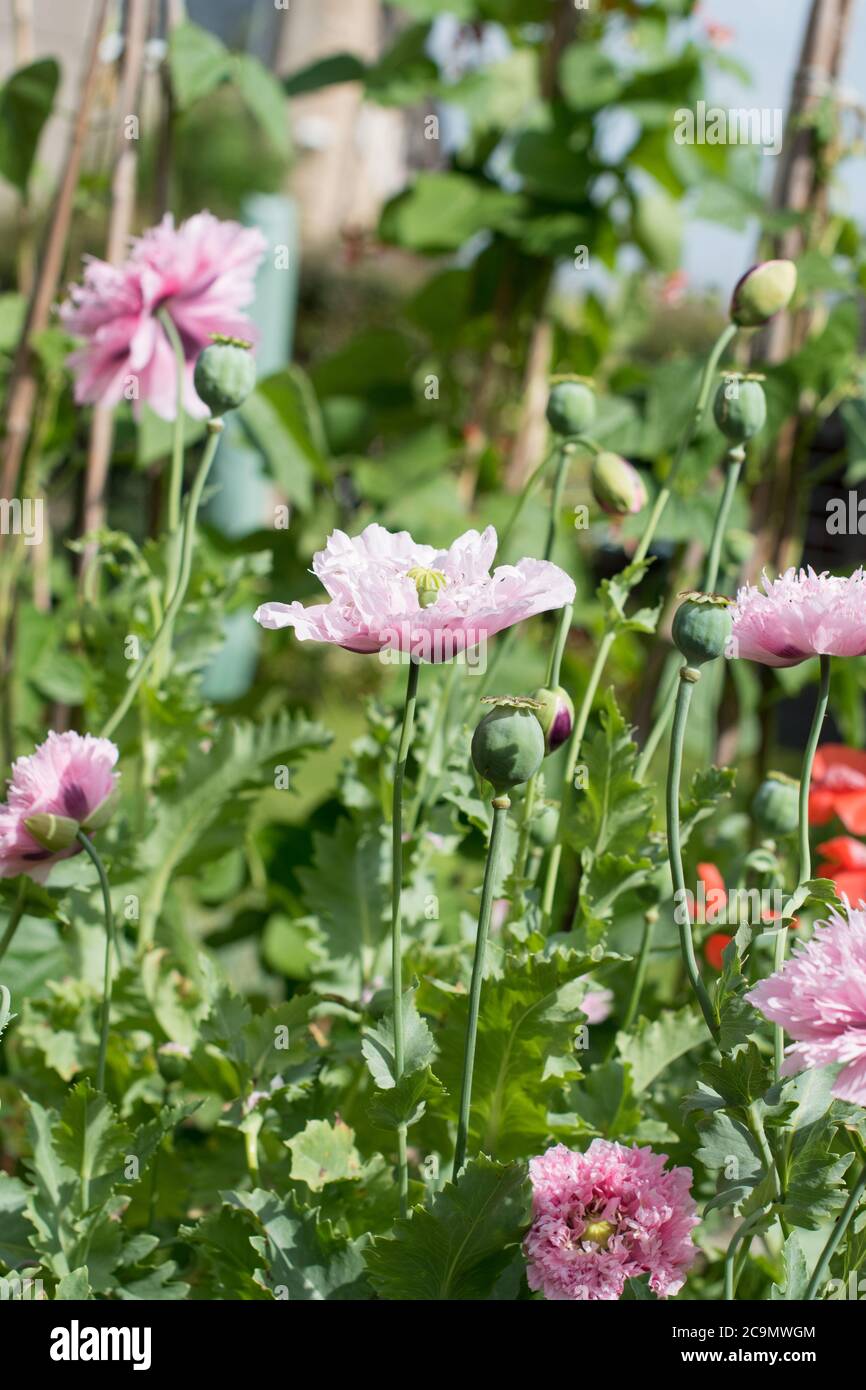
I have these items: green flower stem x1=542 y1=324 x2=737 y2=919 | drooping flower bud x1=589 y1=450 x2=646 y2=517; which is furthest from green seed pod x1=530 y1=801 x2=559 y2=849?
drooping flower bud x1=589 y1=450 x2=646 y2=517

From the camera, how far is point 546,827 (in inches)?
29.9

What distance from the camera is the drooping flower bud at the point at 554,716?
25.0 inches

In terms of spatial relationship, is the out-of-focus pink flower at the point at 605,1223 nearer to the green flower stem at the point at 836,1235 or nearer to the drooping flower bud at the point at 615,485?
the green flower stem at the point at 836,1235

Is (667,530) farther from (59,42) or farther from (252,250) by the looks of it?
(59,42)

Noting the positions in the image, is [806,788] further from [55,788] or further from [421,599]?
[55,788]

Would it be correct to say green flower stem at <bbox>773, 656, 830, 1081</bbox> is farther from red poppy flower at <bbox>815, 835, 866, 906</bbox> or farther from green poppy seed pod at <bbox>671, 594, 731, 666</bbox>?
red poppy flower at <bbox>815, 835, 866, 906</bbox>

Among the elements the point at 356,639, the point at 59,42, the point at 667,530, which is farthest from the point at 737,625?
the point at 59,42

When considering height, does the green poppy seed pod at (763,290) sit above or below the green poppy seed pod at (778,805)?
above

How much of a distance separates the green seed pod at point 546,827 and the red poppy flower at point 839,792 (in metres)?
0.22

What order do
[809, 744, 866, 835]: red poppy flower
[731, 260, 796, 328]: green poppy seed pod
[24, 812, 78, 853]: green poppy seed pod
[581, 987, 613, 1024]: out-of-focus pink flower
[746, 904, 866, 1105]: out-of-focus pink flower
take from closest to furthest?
1. [746, 904, 866, 1105]: out-of-focus pink flower
2. [24, 812, 78, 853]: green poppy seed pod
3. [731, 260, 796, 328]: green poppy seed pod
4. [581, 987, 613, 1024]: out-of-focus pink flower
5. [809, 744, 866, 835]: red poppy flower

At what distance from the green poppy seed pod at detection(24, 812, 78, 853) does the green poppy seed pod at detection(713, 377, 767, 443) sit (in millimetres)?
321

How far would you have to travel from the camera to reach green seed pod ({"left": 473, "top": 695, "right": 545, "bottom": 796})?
51 cm

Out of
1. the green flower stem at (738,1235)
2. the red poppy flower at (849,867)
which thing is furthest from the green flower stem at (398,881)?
the red poppy flower at (849,867)
